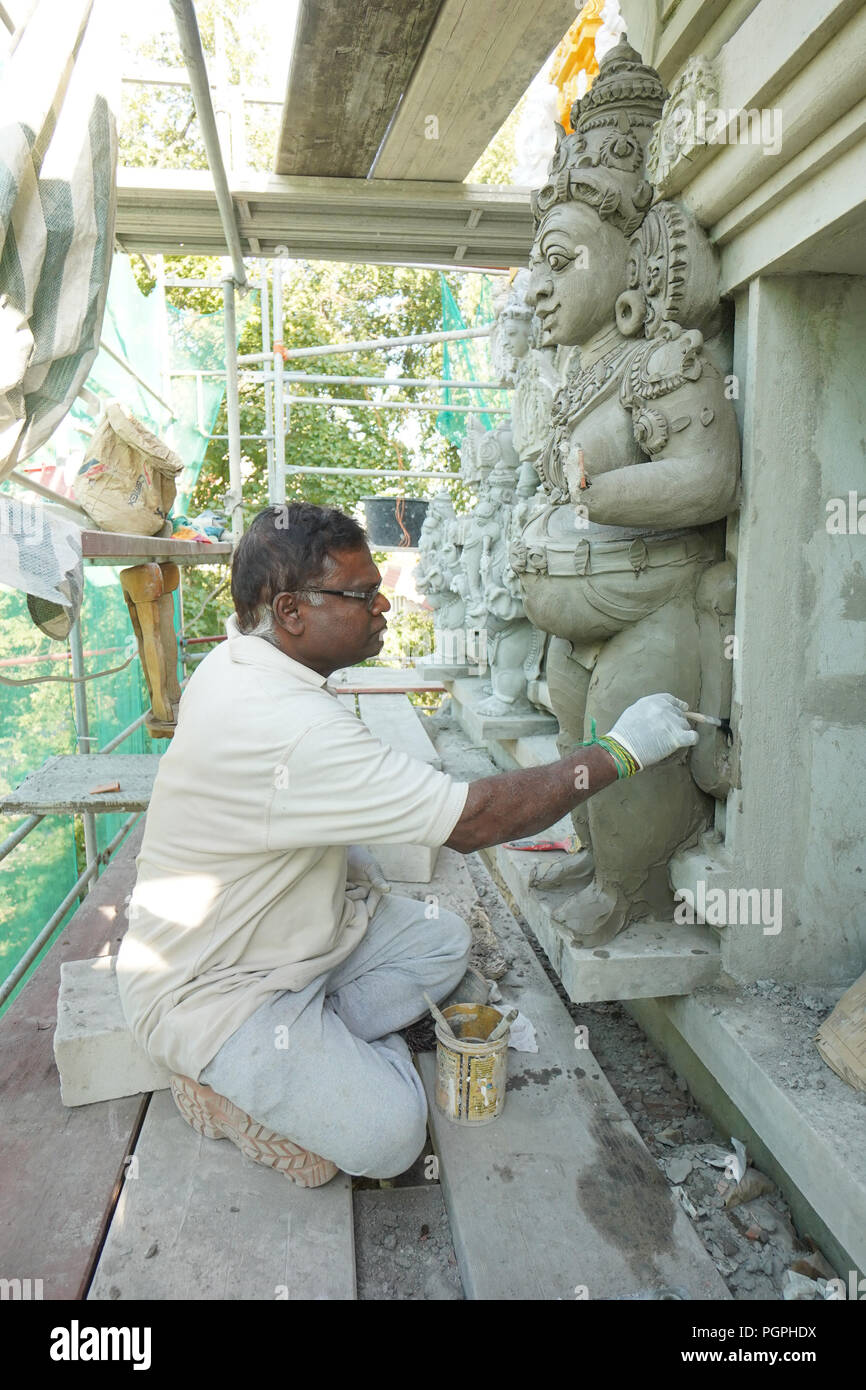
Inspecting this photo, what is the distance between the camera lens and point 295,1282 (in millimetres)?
1755

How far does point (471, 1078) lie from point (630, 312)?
2015 mm

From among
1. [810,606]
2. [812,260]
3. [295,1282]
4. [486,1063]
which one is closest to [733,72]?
[812,260]

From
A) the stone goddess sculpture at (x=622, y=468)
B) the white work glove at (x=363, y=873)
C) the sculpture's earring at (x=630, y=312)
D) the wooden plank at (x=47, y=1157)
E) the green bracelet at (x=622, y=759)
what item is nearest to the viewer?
the wooden plank at (x=47, y=1157)

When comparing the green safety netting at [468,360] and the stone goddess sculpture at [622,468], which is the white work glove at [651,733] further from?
the green safety netting at [468,360]

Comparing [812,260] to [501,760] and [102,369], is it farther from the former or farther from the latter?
[102,369]

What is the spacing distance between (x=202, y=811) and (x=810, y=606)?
5.13 feet

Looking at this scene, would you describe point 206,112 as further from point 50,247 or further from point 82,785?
point 82,785

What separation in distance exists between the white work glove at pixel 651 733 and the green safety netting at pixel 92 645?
2365 mm

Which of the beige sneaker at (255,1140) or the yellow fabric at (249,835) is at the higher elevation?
the yellow fabric at (249,835)

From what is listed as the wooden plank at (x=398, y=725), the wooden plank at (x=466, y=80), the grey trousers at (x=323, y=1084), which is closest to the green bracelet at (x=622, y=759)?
the grey trousers at (x=323, y=1084)

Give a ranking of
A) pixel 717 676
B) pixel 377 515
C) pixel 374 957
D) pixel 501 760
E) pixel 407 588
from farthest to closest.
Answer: pixel 407 588
pixel 377 515
pixel 501 760
pixel 374 957
pixel 717 676

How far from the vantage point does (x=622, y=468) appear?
2223 millimetres

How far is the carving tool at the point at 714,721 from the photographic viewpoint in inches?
88.6

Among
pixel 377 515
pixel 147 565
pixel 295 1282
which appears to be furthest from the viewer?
pixel 377 515
